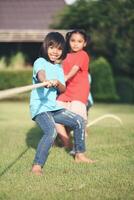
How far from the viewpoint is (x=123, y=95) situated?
915 inches

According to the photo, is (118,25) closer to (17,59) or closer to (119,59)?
(119,59)

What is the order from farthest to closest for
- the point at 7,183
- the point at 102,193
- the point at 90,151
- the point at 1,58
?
the point at 1,58
the point at 90,151
the point at 7,183
the point at 102,193

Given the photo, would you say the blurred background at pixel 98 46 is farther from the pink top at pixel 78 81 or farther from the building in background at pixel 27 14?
the pink top at pixel 78 81

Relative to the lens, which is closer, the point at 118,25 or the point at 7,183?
the point at 7,183

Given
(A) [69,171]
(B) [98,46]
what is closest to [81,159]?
(A) [69,171]

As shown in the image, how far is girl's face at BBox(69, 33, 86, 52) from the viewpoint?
285 inches

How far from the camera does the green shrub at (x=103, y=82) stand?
70.3 ft

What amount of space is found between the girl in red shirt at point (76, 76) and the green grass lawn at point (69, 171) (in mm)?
620

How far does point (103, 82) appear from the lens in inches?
849

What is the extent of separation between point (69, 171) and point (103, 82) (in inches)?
617

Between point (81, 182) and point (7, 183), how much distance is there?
73 centimetres

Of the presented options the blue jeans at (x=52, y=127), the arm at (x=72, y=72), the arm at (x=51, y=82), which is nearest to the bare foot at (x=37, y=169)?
the blue jeans at (x=52, y=127)

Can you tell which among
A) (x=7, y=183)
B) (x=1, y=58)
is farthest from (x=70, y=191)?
(x=1, y=58)

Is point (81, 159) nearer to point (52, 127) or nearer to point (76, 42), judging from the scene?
point (52, 127)
